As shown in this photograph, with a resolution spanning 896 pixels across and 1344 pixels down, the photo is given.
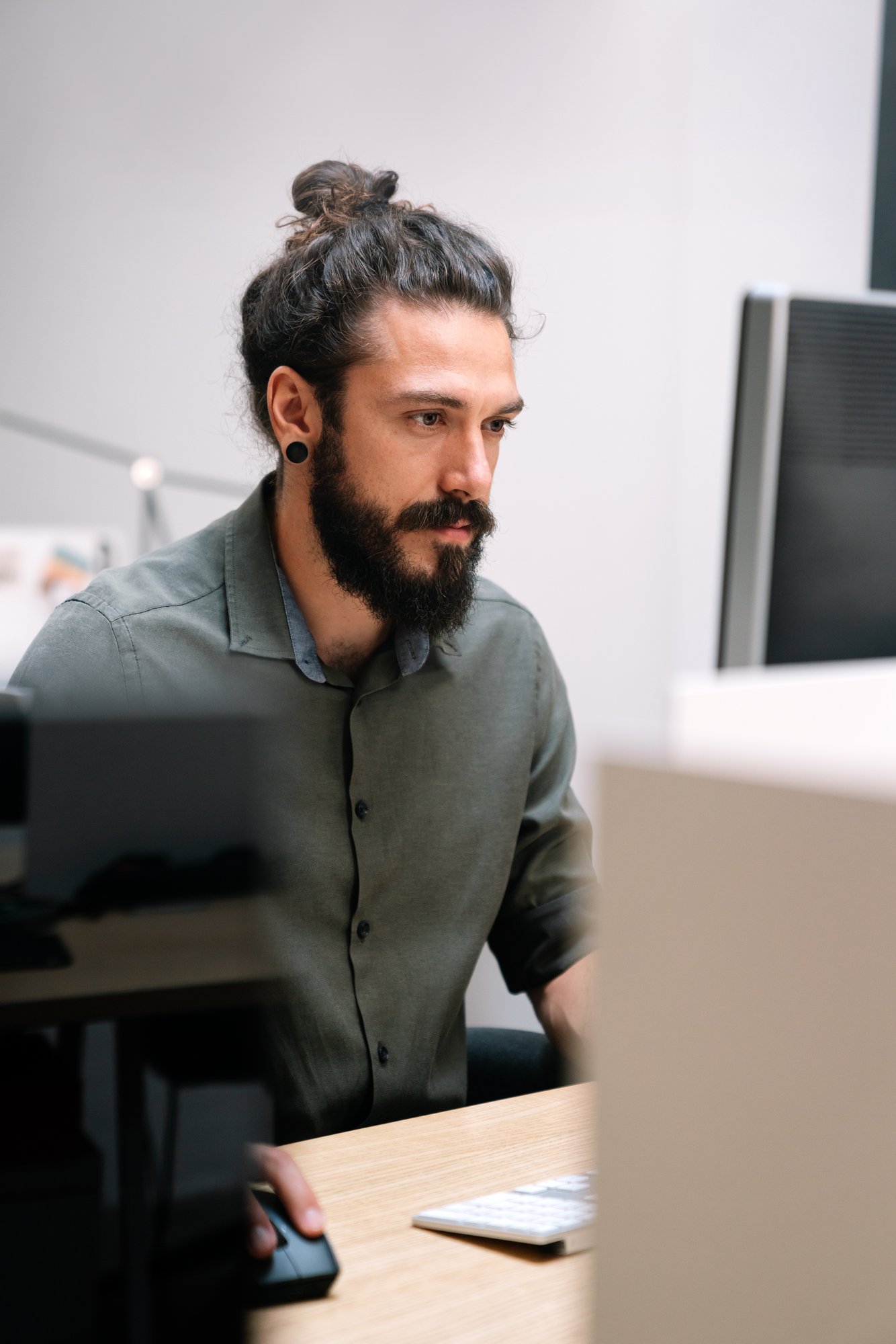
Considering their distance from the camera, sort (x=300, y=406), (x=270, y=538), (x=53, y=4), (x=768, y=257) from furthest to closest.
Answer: (x=768, y=257) → (x=53, y=4) → (x=300, y=406) → (x=270, y=538)

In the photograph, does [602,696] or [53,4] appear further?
[602,696]

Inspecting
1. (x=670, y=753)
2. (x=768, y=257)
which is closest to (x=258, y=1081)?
(x=670, y=753)

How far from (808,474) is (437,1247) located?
502 millimetres

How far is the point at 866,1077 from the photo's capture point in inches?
14.7

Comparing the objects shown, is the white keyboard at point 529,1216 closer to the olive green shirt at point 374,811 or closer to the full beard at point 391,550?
the olive green shirt at point 374,811

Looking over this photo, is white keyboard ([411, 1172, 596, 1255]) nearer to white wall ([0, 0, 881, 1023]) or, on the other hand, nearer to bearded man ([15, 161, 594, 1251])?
bearded man ([15, 161, 594, 1251])

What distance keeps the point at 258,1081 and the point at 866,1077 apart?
0.18 meters

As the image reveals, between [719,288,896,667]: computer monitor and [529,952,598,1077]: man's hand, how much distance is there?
52 centimetres

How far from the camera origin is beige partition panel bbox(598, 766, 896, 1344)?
1.22ft

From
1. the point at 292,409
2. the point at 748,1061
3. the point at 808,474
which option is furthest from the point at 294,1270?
the point at 292,409

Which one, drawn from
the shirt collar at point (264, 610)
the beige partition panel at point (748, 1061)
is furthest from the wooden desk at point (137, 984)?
the shirt collar at point (264, 610)

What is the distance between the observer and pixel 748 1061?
39cm

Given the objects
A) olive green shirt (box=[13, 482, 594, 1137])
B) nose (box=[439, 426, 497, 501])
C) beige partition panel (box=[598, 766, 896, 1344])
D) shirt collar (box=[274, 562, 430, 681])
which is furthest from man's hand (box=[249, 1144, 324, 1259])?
nose (box=[439, 426, 497, 501])

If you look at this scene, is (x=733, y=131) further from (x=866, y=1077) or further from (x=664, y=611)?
(x=866, y=1077)
